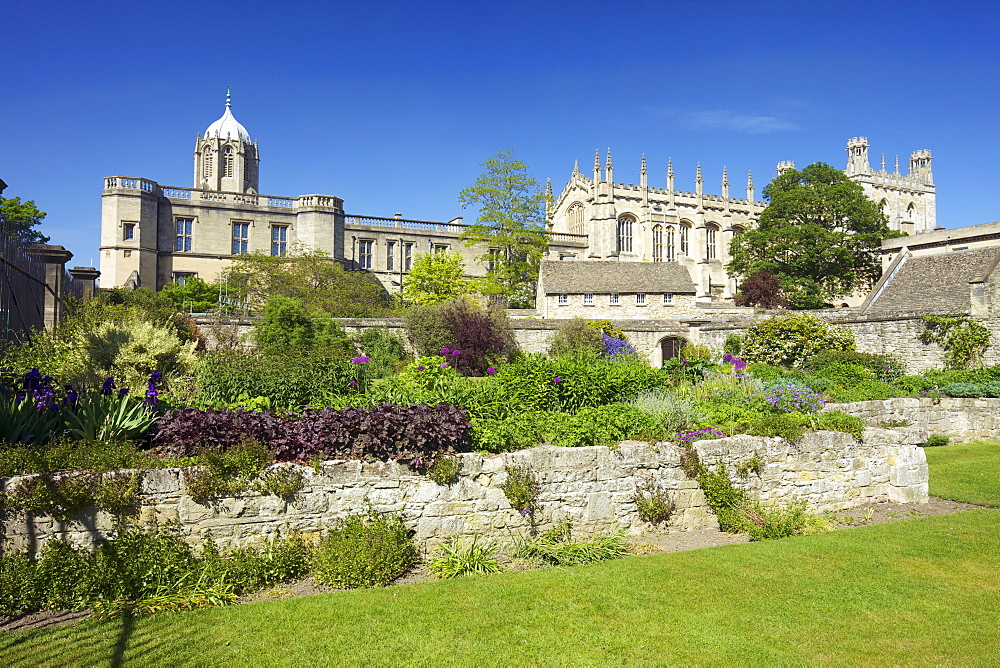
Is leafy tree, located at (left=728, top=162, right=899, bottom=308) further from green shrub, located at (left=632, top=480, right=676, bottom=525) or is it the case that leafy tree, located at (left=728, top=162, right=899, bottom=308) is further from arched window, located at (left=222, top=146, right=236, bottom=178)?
arched window, located at (left=222, top=146, right=236, bottom=178)

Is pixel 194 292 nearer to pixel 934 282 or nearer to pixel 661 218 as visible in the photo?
pixel 934 282

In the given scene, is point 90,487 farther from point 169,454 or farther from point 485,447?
point 485,447

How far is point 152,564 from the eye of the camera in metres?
6.29

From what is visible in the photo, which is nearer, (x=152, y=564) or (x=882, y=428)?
(x=152, y=564)

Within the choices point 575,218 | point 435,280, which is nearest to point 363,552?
point 435,280

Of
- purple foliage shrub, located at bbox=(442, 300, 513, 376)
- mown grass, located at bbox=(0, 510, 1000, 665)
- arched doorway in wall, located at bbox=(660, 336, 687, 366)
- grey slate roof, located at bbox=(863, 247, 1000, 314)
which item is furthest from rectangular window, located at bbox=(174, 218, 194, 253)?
mown grass, located at bbox=(0, 510, 1000, 665)

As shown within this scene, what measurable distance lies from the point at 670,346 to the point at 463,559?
78.9 ft

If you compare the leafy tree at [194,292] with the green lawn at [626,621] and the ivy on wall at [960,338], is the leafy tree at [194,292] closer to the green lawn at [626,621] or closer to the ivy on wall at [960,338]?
the green lawn at [626,621]

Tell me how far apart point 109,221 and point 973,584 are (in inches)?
1730

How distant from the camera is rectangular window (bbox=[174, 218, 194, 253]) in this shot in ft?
138

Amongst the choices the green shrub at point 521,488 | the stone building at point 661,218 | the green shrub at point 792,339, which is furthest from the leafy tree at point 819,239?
the green shrub at point 521,488

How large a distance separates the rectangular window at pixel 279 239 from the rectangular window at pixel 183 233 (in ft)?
16.6

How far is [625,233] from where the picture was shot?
197 ft

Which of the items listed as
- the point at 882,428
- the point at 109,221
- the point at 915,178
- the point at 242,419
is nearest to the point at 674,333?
the point at 882,428
